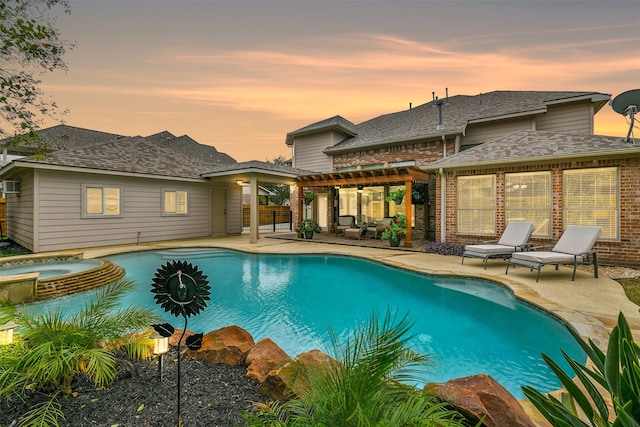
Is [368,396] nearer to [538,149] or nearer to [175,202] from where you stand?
[538,149]

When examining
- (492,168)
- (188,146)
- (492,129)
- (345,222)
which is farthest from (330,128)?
(188,146)

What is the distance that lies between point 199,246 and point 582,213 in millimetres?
12972

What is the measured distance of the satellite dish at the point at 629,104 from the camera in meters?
7.18

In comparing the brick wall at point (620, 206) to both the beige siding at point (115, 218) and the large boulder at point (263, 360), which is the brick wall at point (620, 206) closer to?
the large boulder at point (263, 360)

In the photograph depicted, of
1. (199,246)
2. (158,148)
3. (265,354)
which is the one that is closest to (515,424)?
(265,354)

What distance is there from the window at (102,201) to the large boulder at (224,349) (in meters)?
11.0

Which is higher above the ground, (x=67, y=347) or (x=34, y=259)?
(x=67, y=347)

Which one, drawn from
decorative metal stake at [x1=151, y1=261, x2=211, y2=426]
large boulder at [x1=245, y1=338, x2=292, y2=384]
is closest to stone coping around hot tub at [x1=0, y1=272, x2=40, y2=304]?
decorative metal stake at [x1=151, y1=261, x2=211, y2=426]

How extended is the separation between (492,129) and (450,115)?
2242 millimetres

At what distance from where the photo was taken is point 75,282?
5.98 metres

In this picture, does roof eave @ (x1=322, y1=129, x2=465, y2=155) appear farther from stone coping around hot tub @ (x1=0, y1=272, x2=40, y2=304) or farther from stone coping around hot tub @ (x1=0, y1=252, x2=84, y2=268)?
stone coping around hot tub @ (x1=0, y1=272, x2=40, y2=304)

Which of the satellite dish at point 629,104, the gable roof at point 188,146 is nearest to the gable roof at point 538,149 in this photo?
the satellite dish at point 629,104

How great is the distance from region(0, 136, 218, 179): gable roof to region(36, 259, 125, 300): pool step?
5329mm

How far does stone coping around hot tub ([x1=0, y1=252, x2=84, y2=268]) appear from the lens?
7543 millimetres
